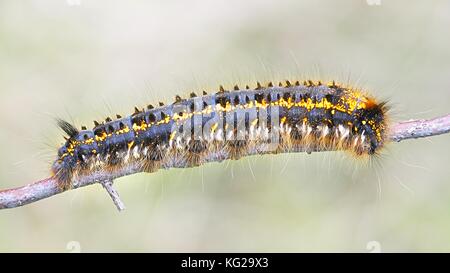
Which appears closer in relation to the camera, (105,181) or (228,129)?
(105,181)

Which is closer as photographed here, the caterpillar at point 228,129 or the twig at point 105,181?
the twig at point 105,181

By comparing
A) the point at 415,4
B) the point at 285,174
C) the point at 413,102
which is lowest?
the point at 285,174

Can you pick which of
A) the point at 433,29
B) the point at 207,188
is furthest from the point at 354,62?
the point at 207,188

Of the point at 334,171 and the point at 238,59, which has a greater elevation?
the point at 238,59

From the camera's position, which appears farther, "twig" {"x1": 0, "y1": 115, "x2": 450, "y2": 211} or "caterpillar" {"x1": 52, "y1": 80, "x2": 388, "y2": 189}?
"caterpillar" {"x1": 52, "y1": 80, "x2": 388, "y2": 189}

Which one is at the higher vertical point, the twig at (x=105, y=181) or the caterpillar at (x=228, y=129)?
the caterpillar at (x=228, y=129)

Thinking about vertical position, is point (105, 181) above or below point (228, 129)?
below

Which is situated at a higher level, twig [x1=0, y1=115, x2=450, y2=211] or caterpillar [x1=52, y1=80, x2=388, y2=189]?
caterpillar [x1=52, y1=80, x2=388, y2=189]

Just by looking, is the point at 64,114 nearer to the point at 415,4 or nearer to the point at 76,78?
the point at 76,78
